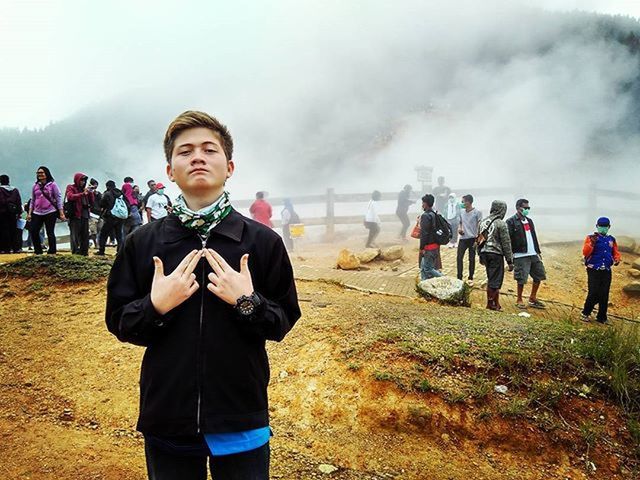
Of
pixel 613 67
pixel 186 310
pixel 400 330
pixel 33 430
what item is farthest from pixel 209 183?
pixel 613 67

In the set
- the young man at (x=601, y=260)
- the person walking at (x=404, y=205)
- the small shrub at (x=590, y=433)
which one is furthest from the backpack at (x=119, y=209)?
the person walking at (x=404, y=205)

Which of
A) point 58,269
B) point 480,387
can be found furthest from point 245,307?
point 58,269

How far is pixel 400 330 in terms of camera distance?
4047 millimetres

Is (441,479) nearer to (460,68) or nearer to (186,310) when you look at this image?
(186,310)

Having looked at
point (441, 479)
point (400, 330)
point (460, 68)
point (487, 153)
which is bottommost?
point (441, 479)

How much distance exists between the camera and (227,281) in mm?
1275

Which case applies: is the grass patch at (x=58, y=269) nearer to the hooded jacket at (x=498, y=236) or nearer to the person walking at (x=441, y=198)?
the hooded jacket at (x=498, y=236)

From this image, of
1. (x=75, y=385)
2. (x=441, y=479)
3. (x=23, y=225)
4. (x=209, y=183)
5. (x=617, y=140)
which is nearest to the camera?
(x=209, y=183)

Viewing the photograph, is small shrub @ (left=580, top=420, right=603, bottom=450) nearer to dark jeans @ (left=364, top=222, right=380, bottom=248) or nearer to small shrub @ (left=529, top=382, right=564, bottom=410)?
small shrub @ (left=529, top=382, right=564, bottom=410)

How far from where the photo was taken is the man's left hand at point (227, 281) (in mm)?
1273

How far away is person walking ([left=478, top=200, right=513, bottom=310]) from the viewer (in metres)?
6.06

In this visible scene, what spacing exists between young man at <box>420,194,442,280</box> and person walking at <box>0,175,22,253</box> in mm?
7962

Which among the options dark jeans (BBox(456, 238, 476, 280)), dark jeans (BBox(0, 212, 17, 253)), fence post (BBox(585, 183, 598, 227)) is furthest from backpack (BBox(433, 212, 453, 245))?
fence post (BBox(585, 183, 598, 227))

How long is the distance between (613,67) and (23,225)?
32.2 meters
